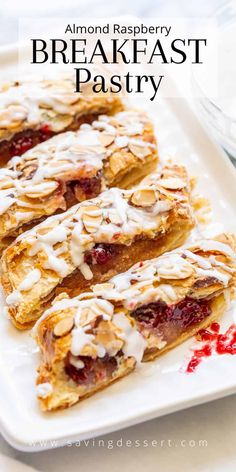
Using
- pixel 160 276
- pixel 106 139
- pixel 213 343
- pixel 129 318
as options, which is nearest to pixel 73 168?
pixel 106 139

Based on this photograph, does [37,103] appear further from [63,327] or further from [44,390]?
[44,390]

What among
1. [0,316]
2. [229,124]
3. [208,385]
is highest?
[229,124]

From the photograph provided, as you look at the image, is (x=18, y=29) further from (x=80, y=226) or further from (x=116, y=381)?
(x=116, y=381)

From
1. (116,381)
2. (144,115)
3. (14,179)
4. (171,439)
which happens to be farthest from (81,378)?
(144,115)

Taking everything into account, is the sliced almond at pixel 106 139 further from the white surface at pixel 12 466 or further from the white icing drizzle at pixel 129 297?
the white surface at pixel 12 466

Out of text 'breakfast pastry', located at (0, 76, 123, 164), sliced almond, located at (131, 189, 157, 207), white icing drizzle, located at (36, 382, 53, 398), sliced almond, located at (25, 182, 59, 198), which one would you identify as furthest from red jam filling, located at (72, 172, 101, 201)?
white icing drizzle, located at (36, 382, 53, 398)

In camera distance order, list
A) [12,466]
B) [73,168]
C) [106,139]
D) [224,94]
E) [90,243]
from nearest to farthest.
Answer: [12,466] → [90,243] → [73,168] → [106,139] → [224,94]
